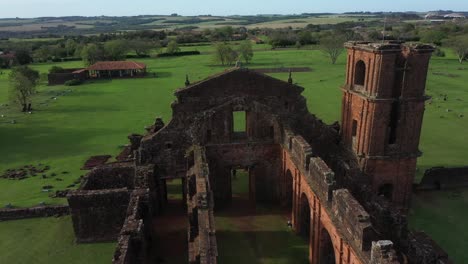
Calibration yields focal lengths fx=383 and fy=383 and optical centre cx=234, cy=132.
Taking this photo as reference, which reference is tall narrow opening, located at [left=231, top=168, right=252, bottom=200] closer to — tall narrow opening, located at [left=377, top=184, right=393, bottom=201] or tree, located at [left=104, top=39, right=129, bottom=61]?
tall narrow opening, located at [left=377, top=184, right=393, bottom=201]

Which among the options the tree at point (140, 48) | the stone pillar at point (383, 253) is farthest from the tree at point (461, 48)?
the stone pillar at point (383, 253)

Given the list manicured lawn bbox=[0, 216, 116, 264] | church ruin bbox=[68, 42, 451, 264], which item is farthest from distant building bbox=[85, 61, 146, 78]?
manicured lawn bbox=[0, 216, 116, 264]

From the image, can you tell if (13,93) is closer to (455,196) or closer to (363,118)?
(363,118)

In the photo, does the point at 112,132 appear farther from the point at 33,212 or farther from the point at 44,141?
the point at 33,212

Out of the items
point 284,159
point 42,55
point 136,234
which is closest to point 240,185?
point 284,159

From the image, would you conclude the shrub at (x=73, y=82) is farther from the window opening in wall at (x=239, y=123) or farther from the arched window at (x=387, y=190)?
the arched window at (x=387, y=190)

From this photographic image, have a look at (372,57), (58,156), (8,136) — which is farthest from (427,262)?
(8,136)
